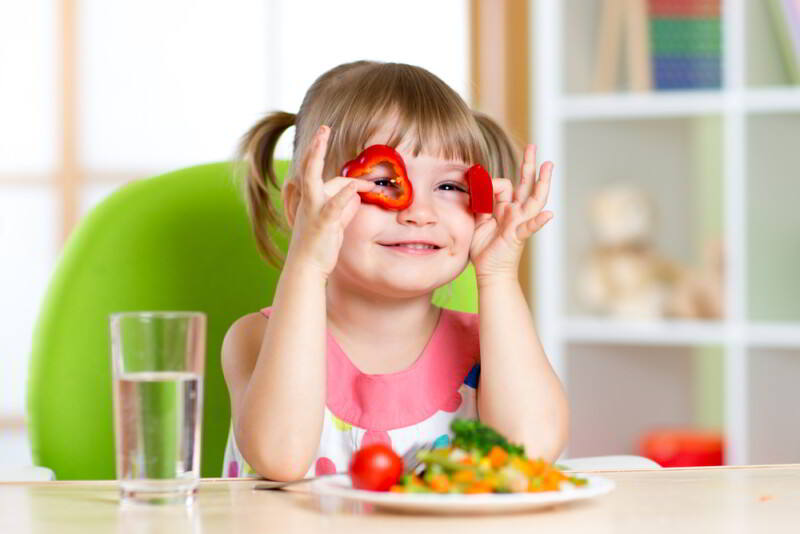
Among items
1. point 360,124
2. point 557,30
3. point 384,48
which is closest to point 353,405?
point 360,124

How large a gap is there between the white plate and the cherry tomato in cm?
1

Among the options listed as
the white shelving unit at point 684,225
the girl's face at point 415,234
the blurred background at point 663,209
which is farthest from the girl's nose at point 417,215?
the white shelving unit at point 684,225

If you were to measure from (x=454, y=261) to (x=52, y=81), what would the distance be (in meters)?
2.71

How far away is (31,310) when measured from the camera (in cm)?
368

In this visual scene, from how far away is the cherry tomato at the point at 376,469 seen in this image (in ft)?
2.67

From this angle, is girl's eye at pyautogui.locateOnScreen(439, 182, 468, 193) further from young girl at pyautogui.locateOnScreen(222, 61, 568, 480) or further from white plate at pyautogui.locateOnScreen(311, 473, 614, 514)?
white plate at pyautogui.locateOnScreen(311, 473, 614, 514)

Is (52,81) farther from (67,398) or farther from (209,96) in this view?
(67,398)

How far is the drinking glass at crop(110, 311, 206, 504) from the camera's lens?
2.64 ft

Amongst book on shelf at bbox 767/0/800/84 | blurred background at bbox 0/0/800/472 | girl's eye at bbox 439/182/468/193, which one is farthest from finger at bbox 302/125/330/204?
book on shelf at bbox 767/0/800/84

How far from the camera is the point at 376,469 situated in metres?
0.81

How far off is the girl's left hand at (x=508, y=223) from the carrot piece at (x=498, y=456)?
441 mm

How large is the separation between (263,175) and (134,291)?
247 mm

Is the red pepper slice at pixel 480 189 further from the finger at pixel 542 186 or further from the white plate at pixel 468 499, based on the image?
the white plate at pixel 468 499

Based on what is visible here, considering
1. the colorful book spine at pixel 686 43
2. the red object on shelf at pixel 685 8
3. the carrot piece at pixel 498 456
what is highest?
the red object on shelf at pixel 685 8
